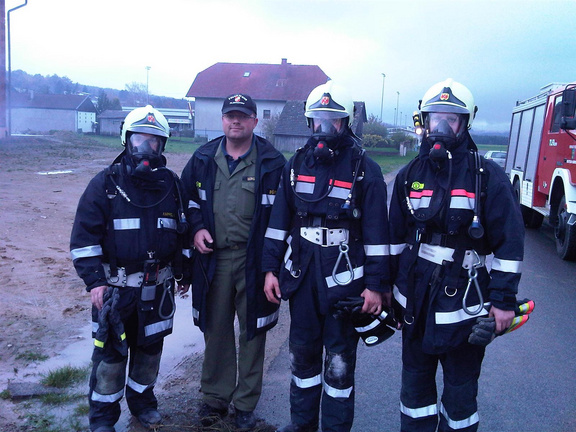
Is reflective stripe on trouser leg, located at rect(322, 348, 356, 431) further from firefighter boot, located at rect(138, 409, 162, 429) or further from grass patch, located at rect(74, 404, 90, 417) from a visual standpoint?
grass patch, located at rect(74, 404, 90, 417)

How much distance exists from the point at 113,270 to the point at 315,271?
1288mm

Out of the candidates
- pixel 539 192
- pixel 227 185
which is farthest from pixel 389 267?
pixel 539 192

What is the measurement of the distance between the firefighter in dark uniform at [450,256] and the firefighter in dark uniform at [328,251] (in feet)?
0.60

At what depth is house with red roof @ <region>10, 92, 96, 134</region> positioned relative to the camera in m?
73.3

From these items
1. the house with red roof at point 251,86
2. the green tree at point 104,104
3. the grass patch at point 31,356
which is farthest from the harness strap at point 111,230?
the green tree at point 104,104

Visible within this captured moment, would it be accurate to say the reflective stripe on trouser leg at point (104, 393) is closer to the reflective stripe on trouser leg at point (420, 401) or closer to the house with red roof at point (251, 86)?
the reflective stripe on trouser leg at point (420, 401)

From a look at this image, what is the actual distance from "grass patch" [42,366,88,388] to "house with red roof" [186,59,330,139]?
2049 inches

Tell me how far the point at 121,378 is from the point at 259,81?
57115 millimetres

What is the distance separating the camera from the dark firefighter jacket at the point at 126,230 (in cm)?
339

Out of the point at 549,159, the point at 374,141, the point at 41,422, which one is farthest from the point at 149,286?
the point at 374,141

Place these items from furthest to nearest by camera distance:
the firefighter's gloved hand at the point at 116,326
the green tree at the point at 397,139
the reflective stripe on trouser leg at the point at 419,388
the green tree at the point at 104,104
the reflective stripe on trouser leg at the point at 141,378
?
1. the green tree at the point at 104,104
2. the green tree at the point at 397,139
3. the reflective stripe on trouser leg at the point at 141,378
4. the firefighter's gloved hand at the point at 116,326
5. the reflective stripe on trouser leg at the point at 419,388

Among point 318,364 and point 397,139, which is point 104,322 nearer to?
point 318,364

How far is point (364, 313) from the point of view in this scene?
10.9ft

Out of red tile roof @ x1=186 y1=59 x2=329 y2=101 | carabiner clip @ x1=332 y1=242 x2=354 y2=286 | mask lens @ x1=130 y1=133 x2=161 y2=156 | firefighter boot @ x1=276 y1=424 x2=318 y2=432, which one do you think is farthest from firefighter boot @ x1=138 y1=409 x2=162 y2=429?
red tile roof @ x1=186 y1=59 x2=329 y2=101
